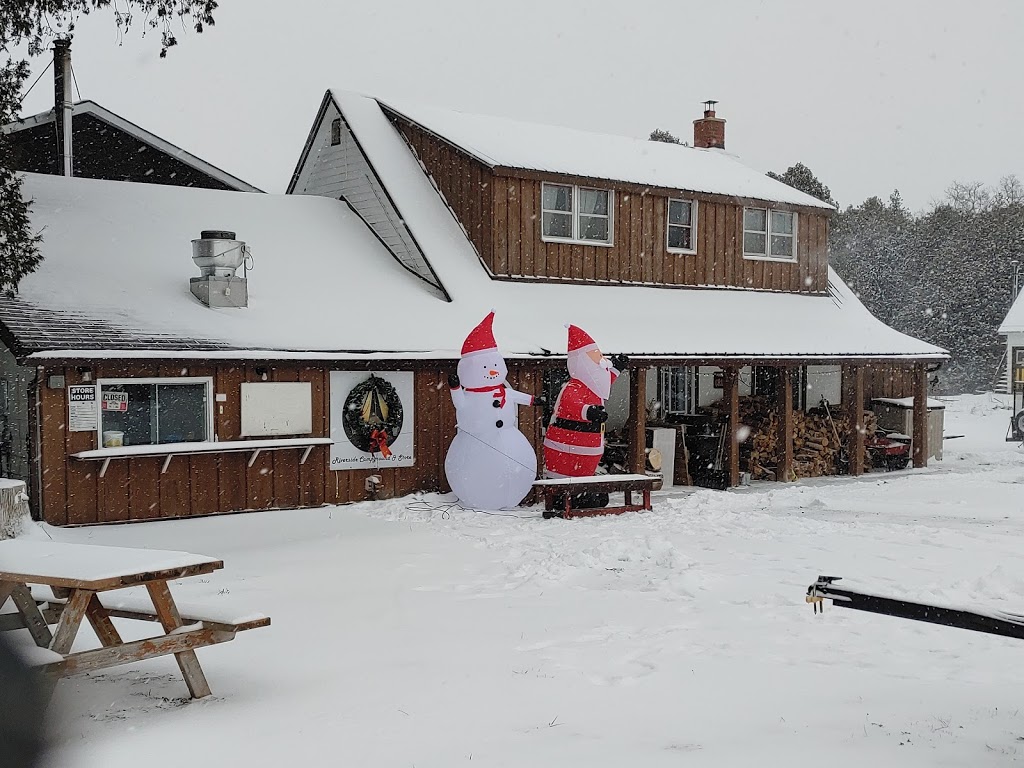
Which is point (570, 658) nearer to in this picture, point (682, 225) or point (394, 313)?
point (394, 313)

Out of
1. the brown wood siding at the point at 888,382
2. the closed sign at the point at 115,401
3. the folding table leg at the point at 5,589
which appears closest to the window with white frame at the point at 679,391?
the brown wood siding at the point at 888,382

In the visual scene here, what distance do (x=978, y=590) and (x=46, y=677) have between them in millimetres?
6910

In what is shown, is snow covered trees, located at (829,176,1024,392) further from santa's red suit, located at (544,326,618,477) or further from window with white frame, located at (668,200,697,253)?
santa's red suit, located at (544,326,618,477)

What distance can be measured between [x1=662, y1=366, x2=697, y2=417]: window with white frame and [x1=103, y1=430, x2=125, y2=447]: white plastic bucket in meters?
11.4

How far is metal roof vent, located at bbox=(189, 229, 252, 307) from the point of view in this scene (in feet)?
45.7

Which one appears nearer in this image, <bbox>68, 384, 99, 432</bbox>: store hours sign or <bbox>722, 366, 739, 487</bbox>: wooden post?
<bbox>68, 384, 99, 432</bbox>: store hours sign

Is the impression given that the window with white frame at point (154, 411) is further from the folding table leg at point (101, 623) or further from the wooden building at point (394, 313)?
the folding table leg at point (101, 623)

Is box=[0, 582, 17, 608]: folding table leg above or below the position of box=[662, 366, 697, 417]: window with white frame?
below

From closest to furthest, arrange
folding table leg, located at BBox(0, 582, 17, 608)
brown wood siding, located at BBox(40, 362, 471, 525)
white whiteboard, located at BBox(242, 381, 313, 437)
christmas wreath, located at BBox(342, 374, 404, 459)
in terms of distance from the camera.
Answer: folding table leg, located at BBox(0, 582, 17, 608), brown wood siding, located at BBox(40, 362, 471, 525), white whiteboard, located at BBox(242, 381, 313, 437), christmas wreath, located at BBox(342, 374, 404, 459)

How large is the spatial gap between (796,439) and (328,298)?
9620mm

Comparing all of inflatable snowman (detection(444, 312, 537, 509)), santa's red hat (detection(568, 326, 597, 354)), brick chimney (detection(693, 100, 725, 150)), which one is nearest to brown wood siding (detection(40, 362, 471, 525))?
inflatable snowman (detection(444, 312, 537, 509))

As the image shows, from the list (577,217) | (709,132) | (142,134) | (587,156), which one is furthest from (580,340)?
(709,132)

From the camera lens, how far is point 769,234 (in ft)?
69.2

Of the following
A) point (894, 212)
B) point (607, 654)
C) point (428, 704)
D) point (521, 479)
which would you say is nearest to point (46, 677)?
point (428, 704)
